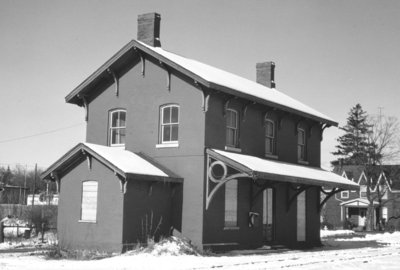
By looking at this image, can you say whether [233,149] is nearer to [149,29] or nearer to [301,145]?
[149,29]

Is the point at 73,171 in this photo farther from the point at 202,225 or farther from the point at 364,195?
the point at 364,195

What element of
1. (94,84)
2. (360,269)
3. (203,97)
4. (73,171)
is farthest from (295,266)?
(94,84)

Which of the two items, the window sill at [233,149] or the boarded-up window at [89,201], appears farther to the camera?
the window sill at [233,149]

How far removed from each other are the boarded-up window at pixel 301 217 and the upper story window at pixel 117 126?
902cm

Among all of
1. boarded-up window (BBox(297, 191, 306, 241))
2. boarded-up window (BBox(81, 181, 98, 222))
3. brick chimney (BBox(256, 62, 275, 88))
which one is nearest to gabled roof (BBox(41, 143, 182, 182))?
boarded-up window (BBox(81, 181, 98, 222))

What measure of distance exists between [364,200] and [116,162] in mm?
51357

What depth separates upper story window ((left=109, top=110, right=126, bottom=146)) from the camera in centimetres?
2381

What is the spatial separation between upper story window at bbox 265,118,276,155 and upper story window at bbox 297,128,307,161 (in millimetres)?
2720

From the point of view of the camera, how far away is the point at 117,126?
2383 centimetres

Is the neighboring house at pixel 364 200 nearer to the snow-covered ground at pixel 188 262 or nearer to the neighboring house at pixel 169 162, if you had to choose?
the neighboring house at pixel 169 162

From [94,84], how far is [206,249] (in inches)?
320

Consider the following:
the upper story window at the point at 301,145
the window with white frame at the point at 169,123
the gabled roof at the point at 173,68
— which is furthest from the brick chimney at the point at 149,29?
the upper story window at the point at 301,145

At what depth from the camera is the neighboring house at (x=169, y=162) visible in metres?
20.1

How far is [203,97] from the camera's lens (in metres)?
21.5
